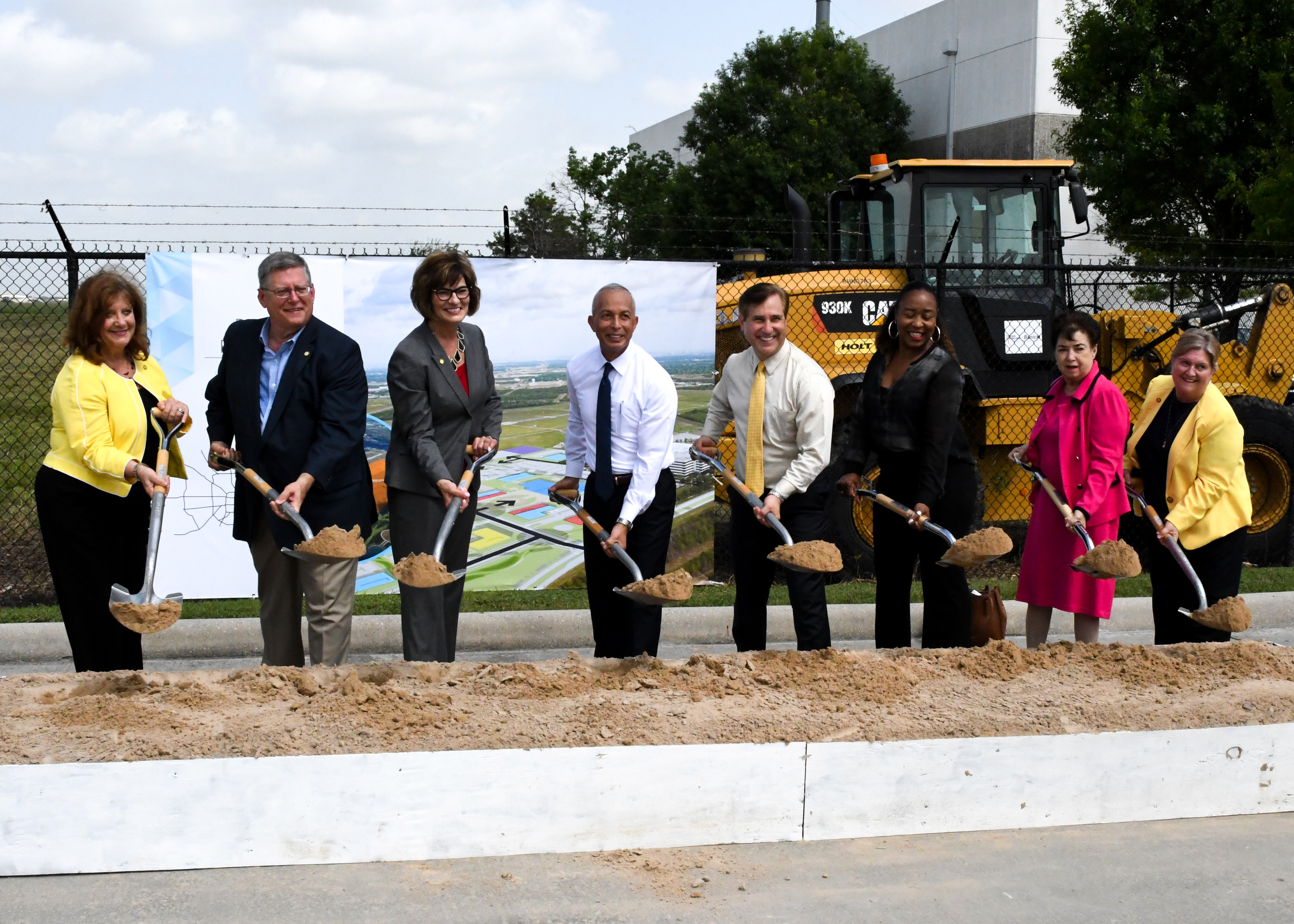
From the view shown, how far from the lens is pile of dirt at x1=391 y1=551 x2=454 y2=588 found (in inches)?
161

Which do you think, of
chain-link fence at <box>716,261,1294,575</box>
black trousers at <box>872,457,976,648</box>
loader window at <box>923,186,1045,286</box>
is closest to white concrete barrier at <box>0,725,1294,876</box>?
black trousers at <box>872,457,976,648</box>

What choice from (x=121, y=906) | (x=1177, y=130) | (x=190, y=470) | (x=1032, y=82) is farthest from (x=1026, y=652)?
(x=1032, y=82)

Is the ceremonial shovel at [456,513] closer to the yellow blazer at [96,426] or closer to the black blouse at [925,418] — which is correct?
the yellow blazer at [96,426]

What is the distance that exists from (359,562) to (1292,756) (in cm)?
516

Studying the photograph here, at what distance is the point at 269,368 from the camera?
436 centimetres

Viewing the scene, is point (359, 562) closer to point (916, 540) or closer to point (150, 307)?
point (150, 307)

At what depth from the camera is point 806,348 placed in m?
8.16

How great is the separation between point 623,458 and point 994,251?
4.87 m

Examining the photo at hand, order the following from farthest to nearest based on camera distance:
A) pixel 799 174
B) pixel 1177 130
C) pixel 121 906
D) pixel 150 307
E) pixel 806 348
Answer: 1. pixel 799 174
2. pixel 1177 130
3. pixel 806 348
4. pixel 150 307
5. pixel 121 906

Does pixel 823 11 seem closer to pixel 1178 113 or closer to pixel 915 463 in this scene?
pixel 1178 113

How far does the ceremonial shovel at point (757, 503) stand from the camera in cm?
436

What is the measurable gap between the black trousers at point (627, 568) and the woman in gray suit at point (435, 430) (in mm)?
525

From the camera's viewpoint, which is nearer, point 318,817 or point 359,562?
point 318,817

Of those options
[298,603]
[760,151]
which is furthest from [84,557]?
[760,151]
